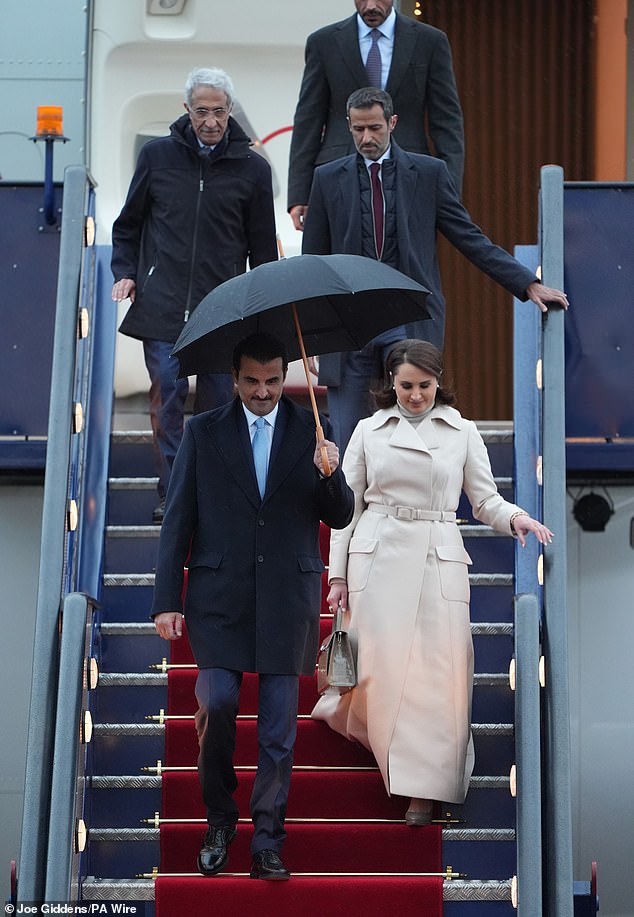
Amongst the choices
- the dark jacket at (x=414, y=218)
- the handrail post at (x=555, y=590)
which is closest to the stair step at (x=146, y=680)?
the handrail post at (x=555, y=590)

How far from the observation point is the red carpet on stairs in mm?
5598

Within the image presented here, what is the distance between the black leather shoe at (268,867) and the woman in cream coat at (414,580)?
487mm

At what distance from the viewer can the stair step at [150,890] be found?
5.68m

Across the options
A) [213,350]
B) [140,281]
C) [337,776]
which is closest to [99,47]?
[140,281]

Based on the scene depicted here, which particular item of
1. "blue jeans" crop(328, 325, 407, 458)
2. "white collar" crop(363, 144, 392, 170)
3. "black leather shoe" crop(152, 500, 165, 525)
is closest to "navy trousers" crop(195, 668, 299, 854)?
"blue jeans" crop(328, 325, 407, 458)

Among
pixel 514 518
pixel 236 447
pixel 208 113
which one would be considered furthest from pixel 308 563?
pixel 208 113

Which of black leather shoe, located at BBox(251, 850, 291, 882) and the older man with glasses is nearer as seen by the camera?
black leather shoe, located at BBox(251, 850, 291, 882)

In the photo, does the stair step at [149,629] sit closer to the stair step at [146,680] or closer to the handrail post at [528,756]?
the stair step at [146,680]

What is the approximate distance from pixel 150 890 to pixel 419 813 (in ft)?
3.08

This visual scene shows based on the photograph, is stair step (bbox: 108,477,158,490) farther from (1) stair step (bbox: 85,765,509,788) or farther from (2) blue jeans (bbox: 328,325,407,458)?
(1) stair step (bbox: 85,765,509,788)

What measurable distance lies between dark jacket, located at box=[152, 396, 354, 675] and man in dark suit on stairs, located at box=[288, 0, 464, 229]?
1.95 metres

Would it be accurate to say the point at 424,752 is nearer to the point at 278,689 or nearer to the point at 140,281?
the point at 278,689

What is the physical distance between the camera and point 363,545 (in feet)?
19.5

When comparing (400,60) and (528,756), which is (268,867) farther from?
(400,60)
